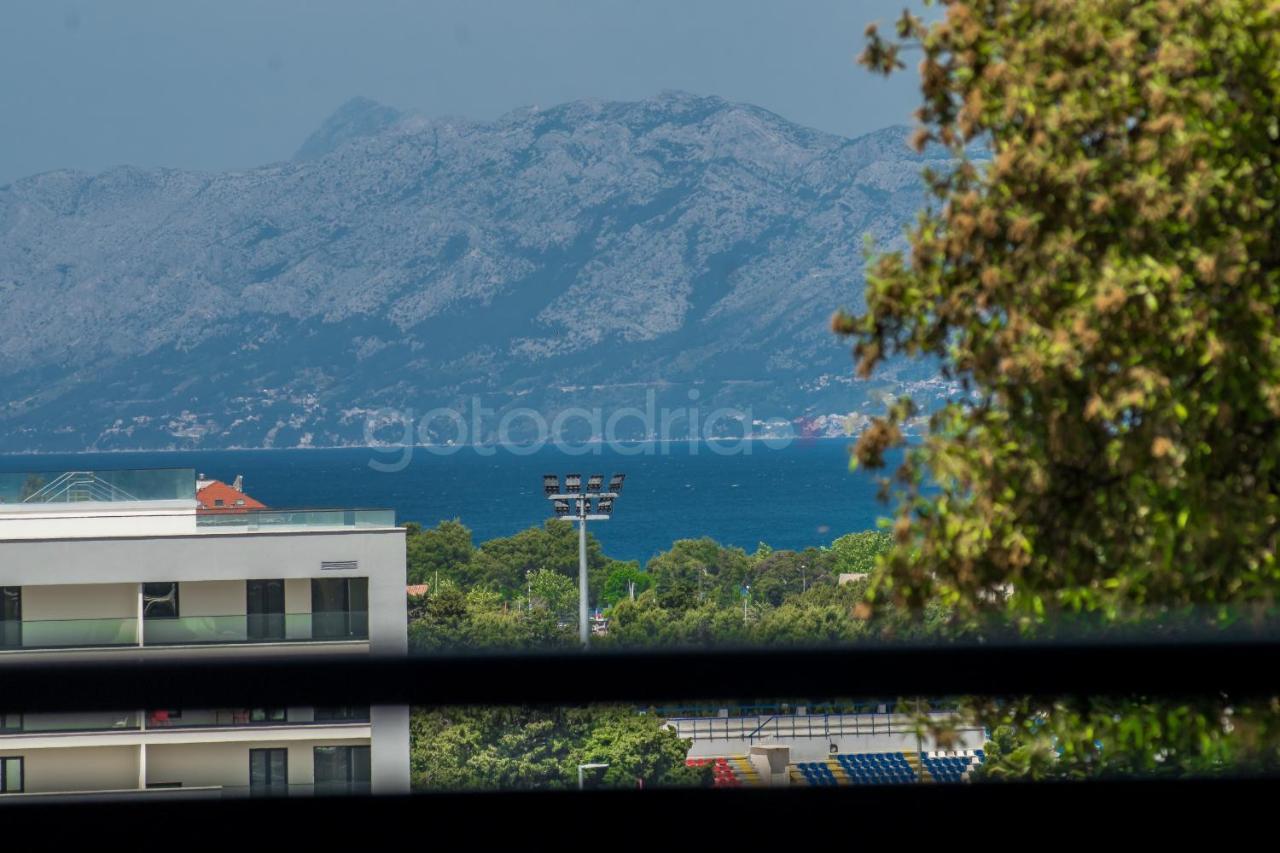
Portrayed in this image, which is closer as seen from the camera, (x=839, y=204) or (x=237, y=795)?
(x=237, y=795)

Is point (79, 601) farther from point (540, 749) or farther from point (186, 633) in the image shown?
point (540, 749)

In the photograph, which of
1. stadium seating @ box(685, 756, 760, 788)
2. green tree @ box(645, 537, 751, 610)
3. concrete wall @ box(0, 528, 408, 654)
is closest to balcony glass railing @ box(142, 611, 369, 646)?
stadium seating @ box(685, 756, 760, 788)

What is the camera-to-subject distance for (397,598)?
44.4 ft

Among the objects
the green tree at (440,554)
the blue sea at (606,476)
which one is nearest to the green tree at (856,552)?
the green tree at (440,554)

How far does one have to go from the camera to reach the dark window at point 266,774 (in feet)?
6.74

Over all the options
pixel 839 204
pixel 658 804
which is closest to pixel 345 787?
pixel 658 804

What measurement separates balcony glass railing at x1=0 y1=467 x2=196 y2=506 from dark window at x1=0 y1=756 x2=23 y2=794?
1618 centimetres

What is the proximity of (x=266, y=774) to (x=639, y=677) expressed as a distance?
1.74 feet

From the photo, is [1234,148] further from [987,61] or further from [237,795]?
[237,795]

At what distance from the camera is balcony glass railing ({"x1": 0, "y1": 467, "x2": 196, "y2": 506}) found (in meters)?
18.2

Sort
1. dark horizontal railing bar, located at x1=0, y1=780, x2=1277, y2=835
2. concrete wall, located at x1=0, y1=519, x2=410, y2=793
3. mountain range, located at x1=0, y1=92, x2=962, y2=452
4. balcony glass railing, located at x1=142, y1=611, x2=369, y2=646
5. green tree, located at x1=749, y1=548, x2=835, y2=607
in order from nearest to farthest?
dark horizontal railing bar, located at x1=0, y1=780, x2=1277, y2=835, balcony glass railing, located at x1=142, y1=611, x2=369, y2=646, concrete wall, located at x1=0, y1=519, x2=410, y2=793, green tree, located at x1=749, y1=548, x2=835, y2=607, mountain range, located at x1=0, y1=92, x2=962, y2=452

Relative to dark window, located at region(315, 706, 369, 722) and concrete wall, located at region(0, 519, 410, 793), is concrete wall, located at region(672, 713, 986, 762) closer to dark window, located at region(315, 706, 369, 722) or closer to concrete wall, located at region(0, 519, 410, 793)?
dark window, located at region(315, 706, 369, 722)

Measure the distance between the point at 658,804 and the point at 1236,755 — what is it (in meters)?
1.13

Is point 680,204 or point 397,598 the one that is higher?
point 680,204
